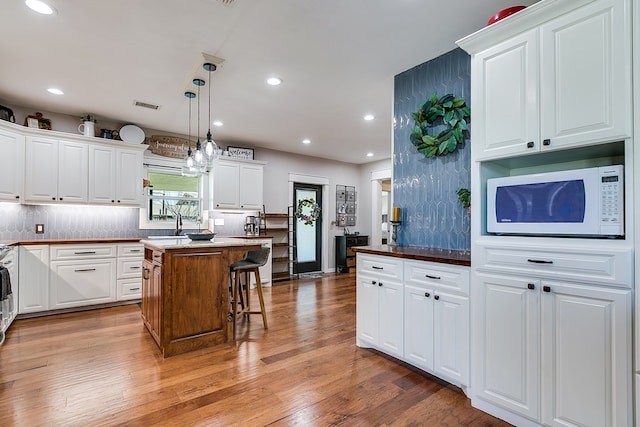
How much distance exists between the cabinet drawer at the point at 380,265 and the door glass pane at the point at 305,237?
4.08 m

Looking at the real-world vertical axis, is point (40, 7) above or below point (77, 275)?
above

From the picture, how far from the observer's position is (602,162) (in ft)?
6.08

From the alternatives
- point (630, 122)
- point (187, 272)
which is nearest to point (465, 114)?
point (630, 122)

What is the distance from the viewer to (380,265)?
103 inches

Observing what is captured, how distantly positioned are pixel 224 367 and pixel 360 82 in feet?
9.77

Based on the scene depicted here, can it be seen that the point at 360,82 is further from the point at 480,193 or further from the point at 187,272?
the point at 187,272

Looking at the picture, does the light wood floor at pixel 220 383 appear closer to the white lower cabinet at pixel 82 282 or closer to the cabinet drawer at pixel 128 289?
the white lower cabinet at pixel 82 282

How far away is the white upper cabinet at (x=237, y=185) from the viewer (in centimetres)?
540

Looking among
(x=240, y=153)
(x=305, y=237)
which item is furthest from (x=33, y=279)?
(x=305, y=237)

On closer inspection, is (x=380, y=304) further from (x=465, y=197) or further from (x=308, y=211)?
(x=308, y=211)

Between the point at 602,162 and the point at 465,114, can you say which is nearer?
the point at 602,162

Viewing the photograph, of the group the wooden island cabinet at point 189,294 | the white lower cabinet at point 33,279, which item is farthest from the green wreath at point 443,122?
the white lower cabinet at point 33,279

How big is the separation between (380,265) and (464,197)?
2.83ft

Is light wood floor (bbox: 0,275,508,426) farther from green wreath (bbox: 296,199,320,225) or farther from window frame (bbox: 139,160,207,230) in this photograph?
green wreath (bbox: 296,199,320,225)
